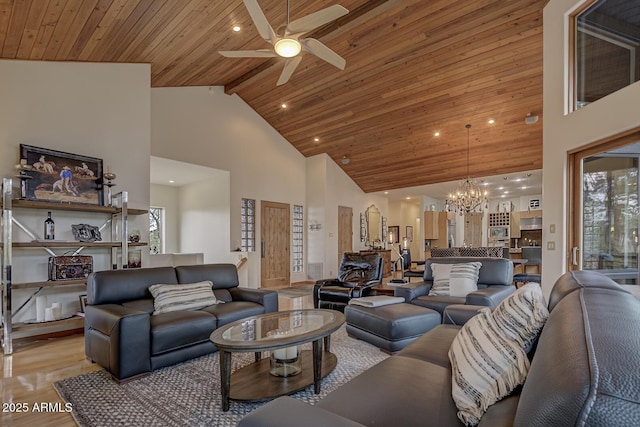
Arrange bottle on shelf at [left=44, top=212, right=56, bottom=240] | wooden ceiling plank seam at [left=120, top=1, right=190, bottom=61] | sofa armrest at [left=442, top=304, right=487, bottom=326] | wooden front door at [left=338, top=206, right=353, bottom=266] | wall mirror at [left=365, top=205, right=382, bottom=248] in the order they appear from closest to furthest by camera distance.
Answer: sofa armrest at [left=442, top=304, right=487, bottom=326]
wooden ceiling plank seam at [left=120, top=1, right=190, bottom=61]
bottle on shelf at [left=44, top=212, right=56, bottom=240]
wooden front door at [left=338, top=206, right=353, bottom=266]
wall mirror at [left=365, top=205, right=382, bottom=248]

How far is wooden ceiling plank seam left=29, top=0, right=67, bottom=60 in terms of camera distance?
311 centimetres

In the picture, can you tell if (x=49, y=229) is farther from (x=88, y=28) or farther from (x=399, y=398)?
(x=399, y=398)

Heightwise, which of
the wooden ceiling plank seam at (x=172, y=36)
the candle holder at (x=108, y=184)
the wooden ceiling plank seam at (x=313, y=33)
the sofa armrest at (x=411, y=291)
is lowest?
the sofa armrest at (x=411, y=291)

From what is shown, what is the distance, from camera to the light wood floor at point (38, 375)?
83.5 inches

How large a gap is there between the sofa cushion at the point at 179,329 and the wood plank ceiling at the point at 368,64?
10.1ft

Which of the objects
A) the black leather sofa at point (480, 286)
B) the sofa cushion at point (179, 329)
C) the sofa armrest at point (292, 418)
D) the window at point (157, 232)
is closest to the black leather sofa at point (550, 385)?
the sofa armrest at point (292, 418)

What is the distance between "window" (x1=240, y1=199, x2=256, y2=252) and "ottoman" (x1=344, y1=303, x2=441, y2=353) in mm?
4641

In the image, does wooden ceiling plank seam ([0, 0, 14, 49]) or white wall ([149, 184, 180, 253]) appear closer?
wooden ceiling plank seam ([0, 0, 14, 49])

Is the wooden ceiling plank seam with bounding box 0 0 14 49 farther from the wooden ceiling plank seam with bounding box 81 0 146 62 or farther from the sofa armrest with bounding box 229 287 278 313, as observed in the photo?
the sofa armrest with bounding box 229 287 278 313

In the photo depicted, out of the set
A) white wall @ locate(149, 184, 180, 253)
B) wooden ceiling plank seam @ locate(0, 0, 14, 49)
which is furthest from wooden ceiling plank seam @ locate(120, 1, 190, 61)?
white wall @ locate(149, 184, 180, 253)

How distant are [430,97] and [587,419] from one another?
6.24 m

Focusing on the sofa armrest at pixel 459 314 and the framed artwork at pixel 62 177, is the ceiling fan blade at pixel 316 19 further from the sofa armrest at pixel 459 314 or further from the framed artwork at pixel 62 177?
the framed artwork at pixel 62 177

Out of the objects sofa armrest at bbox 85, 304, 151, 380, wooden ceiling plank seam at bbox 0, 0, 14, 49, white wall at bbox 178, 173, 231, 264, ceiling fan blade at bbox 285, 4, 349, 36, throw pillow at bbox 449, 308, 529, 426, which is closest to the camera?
throw pillow at bbox 449, 308, 529, 426

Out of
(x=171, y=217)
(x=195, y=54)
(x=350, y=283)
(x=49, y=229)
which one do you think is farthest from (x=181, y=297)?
(x=171, y=217)
